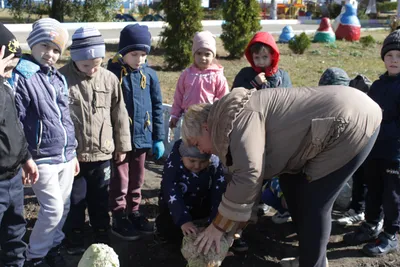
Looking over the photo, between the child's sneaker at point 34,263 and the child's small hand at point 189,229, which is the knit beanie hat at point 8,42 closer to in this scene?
the child's sneaker at point 34,263

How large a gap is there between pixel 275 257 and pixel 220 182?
69cm

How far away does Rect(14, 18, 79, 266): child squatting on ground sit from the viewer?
2.63m

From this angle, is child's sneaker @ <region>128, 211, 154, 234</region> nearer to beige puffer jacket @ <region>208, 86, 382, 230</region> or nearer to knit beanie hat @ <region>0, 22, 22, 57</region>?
beige puffer jacket @ <region>208, 86, 382, 230</region>

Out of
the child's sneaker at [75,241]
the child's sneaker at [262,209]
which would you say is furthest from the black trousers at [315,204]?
the child's sneaker at [75,241]

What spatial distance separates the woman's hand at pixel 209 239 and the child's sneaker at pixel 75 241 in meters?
1.10

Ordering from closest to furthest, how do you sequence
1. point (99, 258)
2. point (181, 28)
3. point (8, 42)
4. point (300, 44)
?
1. point (99, 258)
2. point (8, 42)
3. point (181, 28)
4. point (300, 44)

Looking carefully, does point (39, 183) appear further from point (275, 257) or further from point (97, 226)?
point (275, 257)

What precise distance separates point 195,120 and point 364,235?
1806mm

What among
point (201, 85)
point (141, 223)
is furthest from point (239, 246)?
point (201, 85)

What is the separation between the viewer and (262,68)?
3789mm

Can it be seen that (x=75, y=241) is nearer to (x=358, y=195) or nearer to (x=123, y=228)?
(x=123, y=228)

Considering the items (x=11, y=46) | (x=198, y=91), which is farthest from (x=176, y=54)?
(x=11, y=46)

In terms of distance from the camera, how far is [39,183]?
272cm

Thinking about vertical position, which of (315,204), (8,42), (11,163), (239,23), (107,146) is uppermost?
(8,42)
